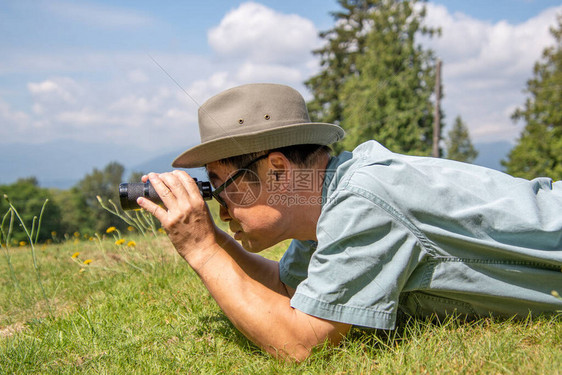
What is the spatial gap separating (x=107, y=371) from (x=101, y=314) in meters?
0.82

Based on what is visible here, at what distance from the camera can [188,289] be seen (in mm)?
2941

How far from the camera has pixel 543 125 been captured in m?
25.3

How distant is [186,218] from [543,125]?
28899 millimetres

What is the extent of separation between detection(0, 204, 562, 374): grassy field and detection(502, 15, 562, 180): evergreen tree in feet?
85.0

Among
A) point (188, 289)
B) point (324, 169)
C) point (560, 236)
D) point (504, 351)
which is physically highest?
point (324, 169)

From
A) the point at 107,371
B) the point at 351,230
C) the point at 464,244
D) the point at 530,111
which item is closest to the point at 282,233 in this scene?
the point at 351,230

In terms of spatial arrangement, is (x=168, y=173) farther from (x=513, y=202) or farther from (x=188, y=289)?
(x=513, y=202)

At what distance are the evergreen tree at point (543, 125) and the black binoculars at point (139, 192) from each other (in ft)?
86.4

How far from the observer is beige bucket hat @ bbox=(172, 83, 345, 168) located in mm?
1908

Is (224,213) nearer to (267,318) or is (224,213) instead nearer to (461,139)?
(267,318)

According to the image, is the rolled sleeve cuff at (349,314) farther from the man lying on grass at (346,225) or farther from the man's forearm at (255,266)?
the man's forearm at (255,266)

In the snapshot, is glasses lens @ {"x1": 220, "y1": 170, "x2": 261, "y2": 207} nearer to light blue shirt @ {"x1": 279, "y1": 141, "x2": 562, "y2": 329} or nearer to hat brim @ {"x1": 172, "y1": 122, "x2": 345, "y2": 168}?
hat brim @ {"x1": 172, "y1": 122, "x2": 345, "y2": 168}

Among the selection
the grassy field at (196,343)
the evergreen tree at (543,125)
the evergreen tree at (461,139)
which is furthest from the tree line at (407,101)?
the evergreen tree at (461,139)

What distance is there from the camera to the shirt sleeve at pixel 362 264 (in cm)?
160
